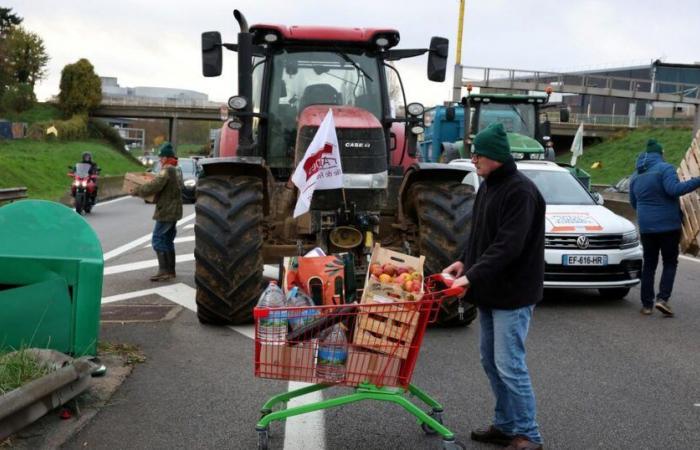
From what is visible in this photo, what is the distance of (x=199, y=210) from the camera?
753 centimetres

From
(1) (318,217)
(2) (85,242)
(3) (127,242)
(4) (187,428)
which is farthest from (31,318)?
(3) (127,242)

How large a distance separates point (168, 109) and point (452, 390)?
69.1 meters

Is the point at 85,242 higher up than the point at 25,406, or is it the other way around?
the point at 85,242

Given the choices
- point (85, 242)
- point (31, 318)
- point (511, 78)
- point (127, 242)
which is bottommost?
point (127, 242)

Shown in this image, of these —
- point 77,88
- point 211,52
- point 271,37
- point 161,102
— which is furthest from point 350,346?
point 161,102

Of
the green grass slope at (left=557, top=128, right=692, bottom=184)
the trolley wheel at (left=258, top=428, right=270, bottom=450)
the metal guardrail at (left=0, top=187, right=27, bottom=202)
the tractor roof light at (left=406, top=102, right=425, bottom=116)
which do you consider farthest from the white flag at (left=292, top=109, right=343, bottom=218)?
the green grass slope at (left=557, top=128, right=692, bottom=184)

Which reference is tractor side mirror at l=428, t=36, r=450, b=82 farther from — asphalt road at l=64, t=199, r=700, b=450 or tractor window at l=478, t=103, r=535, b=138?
tractor window at l=478, t=103, r=535, b=138

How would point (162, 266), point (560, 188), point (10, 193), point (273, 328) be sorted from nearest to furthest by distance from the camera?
point (273, 328) < point (162, 266) < point (560, 188) < point (10, 193)

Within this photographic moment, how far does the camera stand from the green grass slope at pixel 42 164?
3082 centimetres

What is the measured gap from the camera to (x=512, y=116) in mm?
20141

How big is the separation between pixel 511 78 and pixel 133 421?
42032 millimetres

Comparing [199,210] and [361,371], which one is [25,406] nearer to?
[361,371]

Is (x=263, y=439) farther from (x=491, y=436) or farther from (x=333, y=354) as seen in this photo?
(x=491, y=436)

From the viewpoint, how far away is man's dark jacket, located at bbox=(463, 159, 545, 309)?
435 cm
